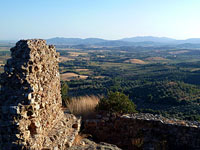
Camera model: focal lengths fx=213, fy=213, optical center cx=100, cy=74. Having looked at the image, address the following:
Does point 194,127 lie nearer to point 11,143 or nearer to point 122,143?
point 122,143

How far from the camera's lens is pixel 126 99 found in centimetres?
922

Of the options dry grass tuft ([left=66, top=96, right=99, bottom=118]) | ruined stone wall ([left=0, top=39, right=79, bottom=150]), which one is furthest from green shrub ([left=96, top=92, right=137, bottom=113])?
ruined stone wall ([left=0, top=39, right=79, bottom=150])

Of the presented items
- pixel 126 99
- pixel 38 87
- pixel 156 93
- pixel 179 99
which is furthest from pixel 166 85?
pixel 38 87

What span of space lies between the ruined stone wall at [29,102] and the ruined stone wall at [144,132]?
240 centimetres

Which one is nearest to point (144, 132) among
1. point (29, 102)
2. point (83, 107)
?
point (83, 107)

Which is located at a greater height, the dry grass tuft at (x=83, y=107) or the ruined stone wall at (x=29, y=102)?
the ruined stone wall at (x=29, y=102)

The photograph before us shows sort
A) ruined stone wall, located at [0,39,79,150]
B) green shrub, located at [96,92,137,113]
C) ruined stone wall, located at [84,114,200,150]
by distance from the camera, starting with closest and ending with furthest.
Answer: ruined stone wall, located at [0,39,79,150] < ruined stone wall, located at [84,114,200,150] < green shrub, located at [96,92,137,113]

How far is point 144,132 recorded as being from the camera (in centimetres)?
795

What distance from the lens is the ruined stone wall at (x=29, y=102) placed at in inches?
176

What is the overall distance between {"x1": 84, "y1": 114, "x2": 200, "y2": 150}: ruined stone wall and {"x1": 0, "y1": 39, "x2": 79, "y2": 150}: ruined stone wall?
2.40m

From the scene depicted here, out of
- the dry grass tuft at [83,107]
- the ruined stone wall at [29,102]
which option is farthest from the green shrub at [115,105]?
the ruined stone wall at [29,102]

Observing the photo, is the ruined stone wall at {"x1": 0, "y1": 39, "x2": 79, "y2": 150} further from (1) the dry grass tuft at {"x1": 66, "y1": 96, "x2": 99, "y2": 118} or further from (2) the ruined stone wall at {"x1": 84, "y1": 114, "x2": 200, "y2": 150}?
(1) the dry grass tuft at {"x1": 66, "y1": 96, "x2": 99, "y2": 118}

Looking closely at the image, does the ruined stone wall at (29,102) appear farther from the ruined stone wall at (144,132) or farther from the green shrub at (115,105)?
the green shrub at (115,105)

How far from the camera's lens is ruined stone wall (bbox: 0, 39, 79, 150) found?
14.7 feet
